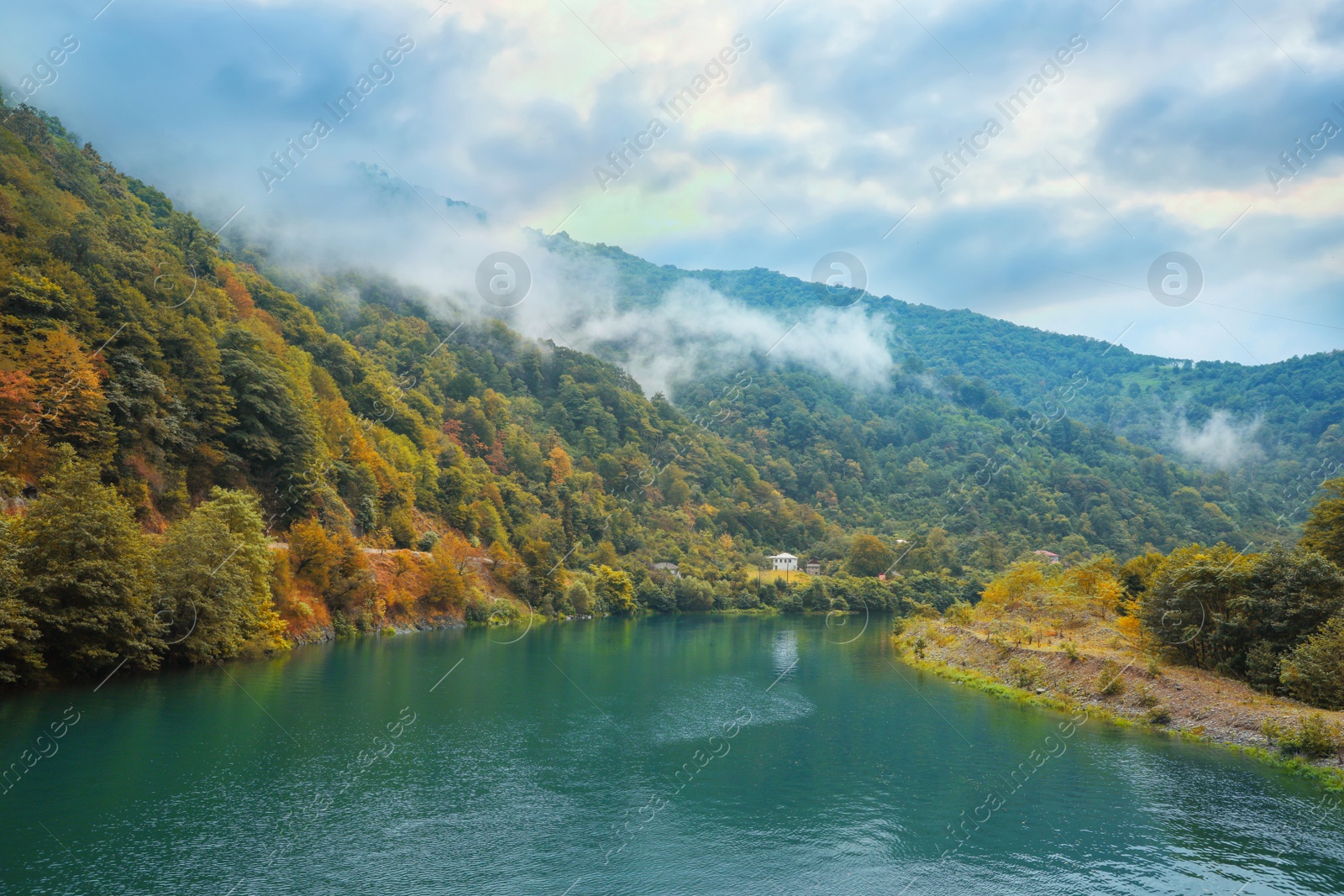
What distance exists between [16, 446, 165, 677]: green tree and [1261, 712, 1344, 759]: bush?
44368 mm

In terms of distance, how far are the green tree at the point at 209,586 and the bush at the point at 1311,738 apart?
1772 inches

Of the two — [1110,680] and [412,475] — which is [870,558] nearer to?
[412,475]

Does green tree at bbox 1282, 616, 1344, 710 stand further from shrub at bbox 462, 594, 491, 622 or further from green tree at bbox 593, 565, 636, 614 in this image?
green tree at bbox 593, 565, 636, 614

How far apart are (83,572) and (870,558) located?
10050 cm

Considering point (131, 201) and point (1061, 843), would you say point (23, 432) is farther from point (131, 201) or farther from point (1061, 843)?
point (131, 201)

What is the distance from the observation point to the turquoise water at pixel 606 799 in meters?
16.7

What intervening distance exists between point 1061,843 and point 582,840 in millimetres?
12400

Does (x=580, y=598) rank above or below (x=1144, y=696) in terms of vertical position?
below

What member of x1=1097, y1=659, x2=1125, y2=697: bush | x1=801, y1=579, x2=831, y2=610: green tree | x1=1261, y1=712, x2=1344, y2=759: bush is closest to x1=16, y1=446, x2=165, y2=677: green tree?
x1=1097, y1=659, x2=1125, y2=697: bush

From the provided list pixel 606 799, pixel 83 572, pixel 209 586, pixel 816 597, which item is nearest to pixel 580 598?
pixel 816 597

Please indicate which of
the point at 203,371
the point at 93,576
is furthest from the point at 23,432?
the point at 203,371

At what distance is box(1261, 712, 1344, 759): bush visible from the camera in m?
25.3

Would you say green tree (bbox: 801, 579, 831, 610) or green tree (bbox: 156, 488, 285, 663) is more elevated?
green tree (bbox: 156, 488, 285, 663)

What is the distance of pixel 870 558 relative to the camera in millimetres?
113562
